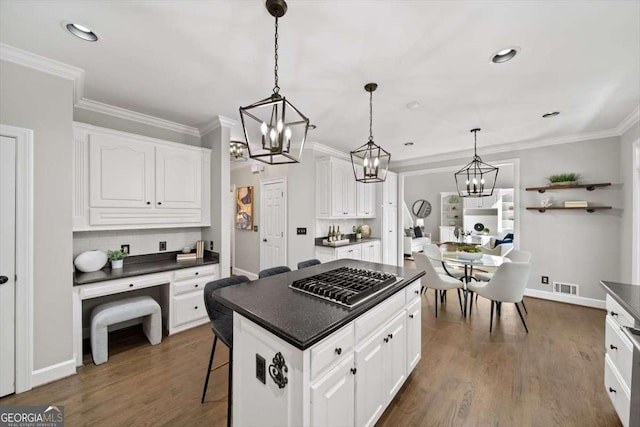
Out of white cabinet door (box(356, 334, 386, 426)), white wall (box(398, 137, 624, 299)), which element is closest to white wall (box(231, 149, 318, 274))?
white cabinet door (box(356, 334, 386, 426))

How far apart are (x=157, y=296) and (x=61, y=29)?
9.22 ft

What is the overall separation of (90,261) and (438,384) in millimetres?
3621

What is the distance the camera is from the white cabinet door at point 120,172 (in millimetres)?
2602

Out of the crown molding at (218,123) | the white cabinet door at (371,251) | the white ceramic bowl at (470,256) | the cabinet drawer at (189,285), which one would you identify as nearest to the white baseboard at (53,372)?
the cabinet drawer at (189,285)

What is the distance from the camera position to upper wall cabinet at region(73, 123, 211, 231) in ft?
8.38

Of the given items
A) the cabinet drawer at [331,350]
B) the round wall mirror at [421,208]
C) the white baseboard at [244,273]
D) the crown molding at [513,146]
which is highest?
the crown molding at [513,146]

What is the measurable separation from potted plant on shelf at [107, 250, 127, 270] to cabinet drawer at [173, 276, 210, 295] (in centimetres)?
64

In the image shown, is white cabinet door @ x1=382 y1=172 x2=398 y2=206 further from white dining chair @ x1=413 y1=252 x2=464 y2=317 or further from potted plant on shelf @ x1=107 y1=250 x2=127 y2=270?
potted plant on shelf @ x1=107 y1=250 x2=127 y2=270

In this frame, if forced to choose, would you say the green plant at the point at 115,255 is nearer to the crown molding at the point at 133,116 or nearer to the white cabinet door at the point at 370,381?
the crown molding at the point at 133,116

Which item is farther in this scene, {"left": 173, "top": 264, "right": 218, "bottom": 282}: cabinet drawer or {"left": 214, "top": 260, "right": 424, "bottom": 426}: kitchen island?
{"left": 173, "top": 264, "right": 218, "bottom": 282}: cabinet drawer

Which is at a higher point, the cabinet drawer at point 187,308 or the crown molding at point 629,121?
the crown molding at point 629,121

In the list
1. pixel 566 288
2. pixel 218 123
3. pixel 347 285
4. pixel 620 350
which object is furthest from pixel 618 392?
pixel 218 123

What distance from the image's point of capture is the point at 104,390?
2.04m

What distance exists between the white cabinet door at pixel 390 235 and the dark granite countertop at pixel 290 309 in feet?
11.2
